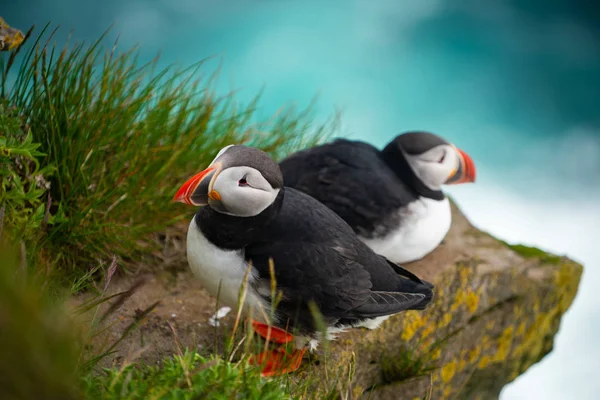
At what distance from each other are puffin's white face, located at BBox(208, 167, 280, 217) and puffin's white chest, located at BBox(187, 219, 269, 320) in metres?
0.19

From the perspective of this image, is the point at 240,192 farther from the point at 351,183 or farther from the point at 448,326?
the point at 448,326

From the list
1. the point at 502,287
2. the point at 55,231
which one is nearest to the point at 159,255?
the point at 55,231

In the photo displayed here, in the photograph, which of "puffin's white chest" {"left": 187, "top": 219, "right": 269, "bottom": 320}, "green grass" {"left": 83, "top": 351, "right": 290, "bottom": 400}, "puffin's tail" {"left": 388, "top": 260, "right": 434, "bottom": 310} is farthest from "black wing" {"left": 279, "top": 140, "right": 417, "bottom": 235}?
"green grass" {"left": 83, "top": 351, "right": 290, "bottom": 400}

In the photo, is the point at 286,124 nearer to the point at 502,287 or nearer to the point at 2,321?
the point at 502,287

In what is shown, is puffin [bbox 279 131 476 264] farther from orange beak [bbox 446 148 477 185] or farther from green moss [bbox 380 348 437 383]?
green moss [bbox 380 348 437 383]

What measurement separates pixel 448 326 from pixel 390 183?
1017 millimetres

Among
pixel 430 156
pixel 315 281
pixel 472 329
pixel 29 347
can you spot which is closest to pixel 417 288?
pixel 315 281

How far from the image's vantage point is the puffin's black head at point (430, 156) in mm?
3723

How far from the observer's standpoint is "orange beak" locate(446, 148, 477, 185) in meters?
3.78

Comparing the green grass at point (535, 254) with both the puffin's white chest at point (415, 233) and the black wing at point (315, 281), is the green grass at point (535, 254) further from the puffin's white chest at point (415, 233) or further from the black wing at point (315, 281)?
the black wing at point (315, 281)

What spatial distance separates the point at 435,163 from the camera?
373 cm

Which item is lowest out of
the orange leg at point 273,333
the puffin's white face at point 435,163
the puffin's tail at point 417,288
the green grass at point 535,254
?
the orange leg at point 273,333

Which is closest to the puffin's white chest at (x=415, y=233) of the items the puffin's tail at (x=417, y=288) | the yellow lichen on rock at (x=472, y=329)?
the yellow lichen on rock at (x=472, y=329)

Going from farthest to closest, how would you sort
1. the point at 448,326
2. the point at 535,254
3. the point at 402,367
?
the point at 535,254 < the point at 448,326 < the point at 402,367
